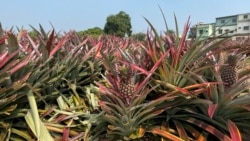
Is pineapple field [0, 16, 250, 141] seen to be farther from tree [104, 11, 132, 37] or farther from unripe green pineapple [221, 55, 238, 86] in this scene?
tree [104, 11, 132, 37]

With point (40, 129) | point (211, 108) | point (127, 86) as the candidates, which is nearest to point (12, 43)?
point (40, 129)

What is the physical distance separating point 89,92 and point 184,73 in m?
0.87

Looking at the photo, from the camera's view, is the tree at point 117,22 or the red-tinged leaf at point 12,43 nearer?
the red-tinged leaf at point 12,43

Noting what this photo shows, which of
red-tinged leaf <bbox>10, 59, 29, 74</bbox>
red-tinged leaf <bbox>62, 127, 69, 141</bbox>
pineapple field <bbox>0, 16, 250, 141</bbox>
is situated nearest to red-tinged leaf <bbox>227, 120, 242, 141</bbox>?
pineapple field <bbox>0, 16, 250, 141</bbox>

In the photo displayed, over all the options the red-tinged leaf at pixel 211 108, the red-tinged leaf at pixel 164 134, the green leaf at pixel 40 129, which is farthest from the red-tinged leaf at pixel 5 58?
the red-tinged leaf at pixel 211 108

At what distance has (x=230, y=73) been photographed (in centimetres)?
201

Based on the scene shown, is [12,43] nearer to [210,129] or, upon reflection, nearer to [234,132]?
[210,129]

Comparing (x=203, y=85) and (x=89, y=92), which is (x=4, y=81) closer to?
(x=89, y=92)

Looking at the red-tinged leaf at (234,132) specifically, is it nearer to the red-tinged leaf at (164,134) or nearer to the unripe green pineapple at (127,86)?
the red-tinged leaf at (164,134)

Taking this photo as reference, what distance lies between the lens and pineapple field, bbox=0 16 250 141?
186 centimetres

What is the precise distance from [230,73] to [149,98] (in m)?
0.51

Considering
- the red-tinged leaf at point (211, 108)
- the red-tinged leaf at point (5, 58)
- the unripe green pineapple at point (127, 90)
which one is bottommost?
the red-tinged leaf at point (211, 108)

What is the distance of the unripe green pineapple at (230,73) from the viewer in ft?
6.59

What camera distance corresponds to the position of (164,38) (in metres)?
2.43
